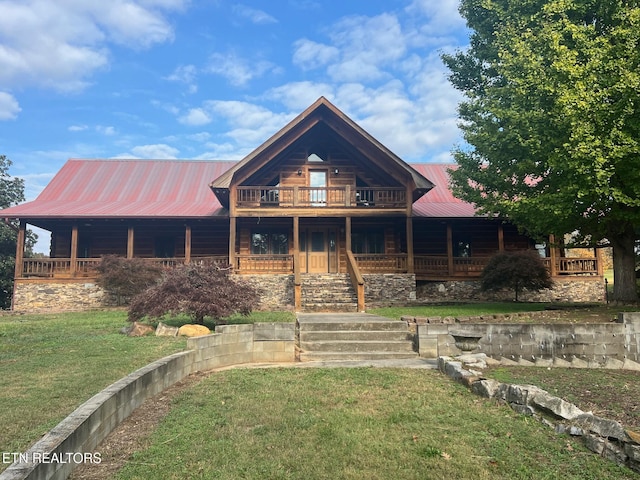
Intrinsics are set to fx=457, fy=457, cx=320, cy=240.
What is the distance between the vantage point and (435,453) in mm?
4359

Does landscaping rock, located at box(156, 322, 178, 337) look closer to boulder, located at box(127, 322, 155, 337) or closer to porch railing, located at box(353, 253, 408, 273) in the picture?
boulder, located at box(127, 322, 155, 337)

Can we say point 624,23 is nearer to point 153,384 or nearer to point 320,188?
point 320,188

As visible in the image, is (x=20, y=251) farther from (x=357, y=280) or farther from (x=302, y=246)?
(x=357, y=280)

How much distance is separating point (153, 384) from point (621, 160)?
11.9 m

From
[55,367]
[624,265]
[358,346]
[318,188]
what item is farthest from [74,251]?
[624,265]

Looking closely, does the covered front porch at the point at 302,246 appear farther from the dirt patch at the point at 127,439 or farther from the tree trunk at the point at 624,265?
the dirt patch at the point at 127,439

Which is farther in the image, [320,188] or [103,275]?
[320,188]

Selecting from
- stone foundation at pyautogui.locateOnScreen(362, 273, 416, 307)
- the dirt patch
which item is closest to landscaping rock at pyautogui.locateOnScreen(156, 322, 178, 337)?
the dirt patch

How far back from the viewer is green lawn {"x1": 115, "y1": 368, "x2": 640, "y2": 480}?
4020 mm

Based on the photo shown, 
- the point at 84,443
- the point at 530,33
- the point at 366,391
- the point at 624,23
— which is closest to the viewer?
the point at 84,443

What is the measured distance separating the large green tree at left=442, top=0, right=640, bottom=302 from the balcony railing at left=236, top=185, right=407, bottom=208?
14.1 feet

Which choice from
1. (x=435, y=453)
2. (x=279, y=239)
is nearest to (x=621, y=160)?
(x=435, y=453)

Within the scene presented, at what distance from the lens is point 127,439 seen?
4855mm

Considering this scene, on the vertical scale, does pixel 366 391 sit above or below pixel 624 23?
below
